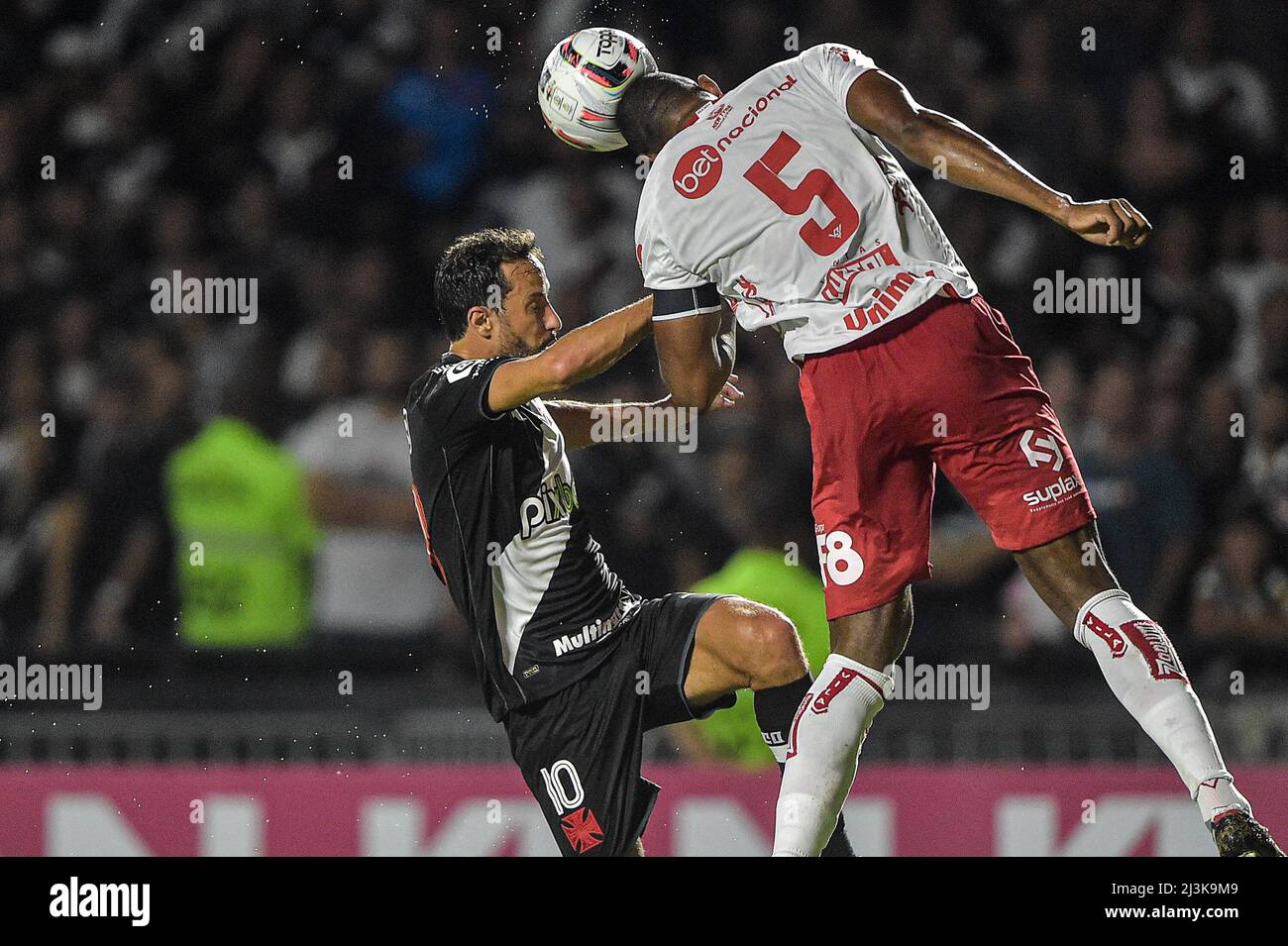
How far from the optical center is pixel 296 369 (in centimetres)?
709

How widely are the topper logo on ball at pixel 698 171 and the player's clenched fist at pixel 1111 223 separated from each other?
81 cm

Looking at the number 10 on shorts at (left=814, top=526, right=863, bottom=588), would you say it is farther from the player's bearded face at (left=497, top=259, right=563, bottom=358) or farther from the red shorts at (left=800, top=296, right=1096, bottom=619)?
the player's bearded face at (left=497, top=259, right=563, bottom=358)

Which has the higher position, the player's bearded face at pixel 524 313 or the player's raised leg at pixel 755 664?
the player's bearded face at pixel 524 313

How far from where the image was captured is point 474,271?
4.35 metres

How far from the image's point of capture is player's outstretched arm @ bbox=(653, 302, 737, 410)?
3.80 metres

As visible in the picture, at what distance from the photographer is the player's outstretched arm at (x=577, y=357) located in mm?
3971

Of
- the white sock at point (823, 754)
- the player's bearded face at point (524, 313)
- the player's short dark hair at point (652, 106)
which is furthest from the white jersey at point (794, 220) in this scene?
the white sock at point (823, 754)

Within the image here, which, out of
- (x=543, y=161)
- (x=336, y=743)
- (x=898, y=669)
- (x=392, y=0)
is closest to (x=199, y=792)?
(x=336, y=743)

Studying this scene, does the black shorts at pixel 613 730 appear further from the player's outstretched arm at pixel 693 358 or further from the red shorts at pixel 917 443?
the red shorts at pixel 917 443

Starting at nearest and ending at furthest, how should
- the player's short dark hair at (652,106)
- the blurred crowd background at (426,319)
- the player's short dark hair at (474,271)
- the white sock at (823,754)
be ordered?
the white sock at (823,754)
the player's short dark hair at (652,106)
the player's short dark hair at (474,271)
the blurred crowd background at (426,319)

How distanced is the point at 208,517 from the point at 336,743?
3.89ft

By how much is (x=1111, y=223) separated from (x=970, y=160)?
0.35m

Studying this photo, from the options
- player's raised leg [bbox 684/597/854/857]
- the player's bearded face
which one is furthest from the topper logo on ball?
player's raised leg [bbox 684/597/854/857]
